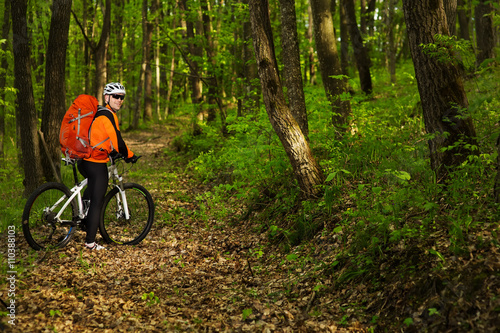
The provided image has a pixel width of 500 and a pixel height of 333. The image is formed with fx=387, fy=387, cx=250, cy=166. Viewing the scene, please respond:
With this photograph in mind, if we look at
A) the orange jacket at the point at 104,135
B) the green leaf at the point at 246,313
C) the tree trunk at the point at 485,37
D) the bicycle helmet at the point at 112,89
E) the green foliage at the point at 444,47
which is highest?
the tree trunk at the point at 485,37

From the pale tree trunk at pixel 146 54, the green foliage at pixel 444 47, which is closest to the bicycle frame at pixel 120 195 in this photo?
the green foliage at pixel 444 47

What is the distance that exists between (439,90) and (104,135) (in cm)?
483

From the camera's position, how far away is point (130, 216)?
678 cm

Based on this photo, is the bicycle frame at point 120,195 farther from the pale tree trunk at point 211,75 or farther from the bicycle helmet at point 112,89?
the pale tree trunk at point 211,75

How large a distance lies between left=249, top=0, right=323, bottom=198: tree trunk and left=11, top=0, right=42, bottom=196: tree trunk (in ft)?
16.6

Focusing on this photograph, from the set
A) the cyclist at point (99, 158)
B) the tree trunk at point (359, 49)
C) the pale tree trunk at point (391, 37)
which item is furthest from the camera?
the pale tree trunk at point (391, 37)

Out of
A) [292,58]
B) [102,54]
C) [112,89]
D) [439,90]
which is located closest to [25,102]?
[112,89]

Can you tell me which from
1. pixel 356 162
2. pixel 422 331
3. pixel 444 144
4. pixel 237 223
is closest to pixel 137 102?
Result: pixel 237 223

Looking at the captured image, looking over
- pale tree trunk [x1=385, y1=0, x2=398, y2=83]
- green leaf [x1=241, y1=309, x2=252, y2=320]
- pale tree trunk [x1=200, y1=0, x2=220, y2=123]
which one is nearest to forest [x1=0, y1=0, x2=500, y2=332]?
green leaf [x1=241, y1=309, x2=252, y2=320]

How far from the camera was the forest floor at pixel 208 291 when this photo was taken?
374 centimetres

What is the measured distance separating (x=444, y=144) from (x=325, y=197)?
1850 millimetres

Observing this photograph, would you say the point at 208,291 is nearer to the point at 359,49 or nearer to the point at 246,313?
the point at 246,313

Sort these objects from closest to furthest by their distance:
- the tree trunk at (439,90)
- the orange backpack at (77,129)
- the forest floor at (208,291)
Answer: the forest floor at (208,291), the tree trunk at (439,90), the orange backpack at (77,129)

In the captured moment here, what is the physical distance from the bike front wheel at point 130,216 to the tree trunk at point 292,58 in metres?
3.31
